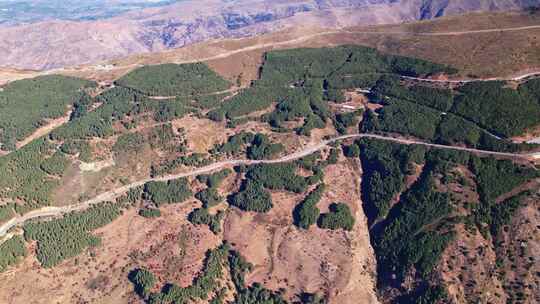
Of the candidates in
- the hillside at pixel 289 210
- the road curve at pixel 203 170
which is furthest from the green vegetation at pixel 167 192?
the road curve at pixel 203 170

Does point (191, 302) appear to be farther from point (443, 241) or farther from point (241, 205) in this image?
point (443, 241)

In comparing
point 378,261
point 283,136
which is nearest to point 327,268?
point 378,261

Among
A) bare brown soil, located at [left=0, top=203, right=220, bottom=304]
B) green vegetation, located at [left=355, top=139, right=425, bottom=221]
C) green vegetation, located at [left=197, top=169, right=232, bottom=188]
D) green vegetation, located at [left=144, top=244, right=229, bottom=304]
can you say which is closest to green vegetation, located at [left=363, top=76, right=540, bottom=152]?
green vegetation, located at [left=355, top=139, right=425, bottom=221]

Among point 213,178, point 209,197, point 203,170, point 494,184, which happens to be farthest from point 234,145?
point 494,184

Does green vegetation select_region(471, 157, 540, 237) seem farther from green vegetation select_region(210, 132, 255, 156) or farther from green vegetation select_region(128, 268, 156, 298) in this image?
green vegetation select_region(128, 268, 156, 298)

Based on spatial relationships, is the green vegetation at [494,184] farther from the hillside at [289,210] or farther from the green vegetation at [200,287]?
the green vegetation at [200,287]
